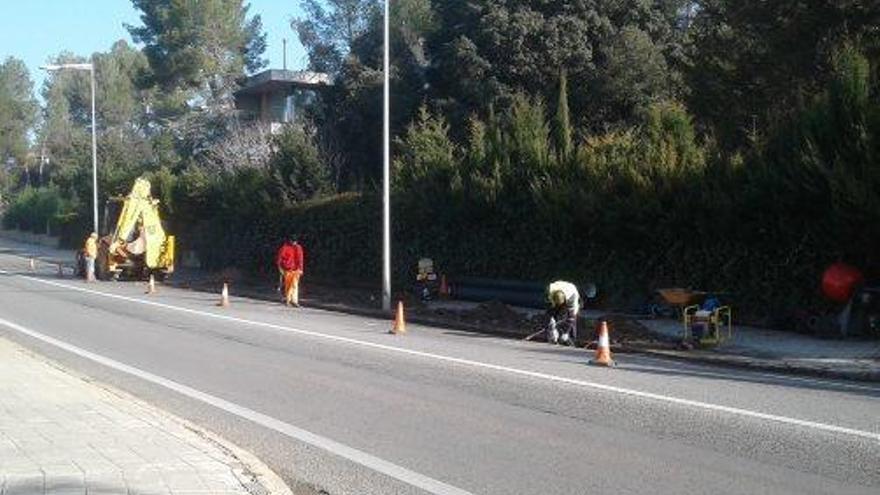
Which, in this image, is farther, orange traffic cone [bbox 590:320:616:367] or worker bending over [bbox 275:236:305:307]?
worker bending over [bbox 275:236:305:307]

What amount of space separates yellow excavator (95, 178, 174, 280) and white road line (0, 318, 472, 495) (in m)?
24.0

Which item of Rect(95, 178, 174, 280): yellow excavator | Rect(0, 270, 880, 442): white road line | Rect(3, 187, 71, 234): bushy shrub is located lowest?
Rect(0, 270, 880, 442): white road line

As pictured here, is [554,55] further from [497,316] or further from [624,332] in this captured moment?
[624,332]

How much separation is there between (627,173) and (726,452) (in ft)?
54.7

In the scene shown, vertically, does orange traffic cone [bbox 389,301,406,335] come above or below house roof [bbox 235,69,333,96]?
below

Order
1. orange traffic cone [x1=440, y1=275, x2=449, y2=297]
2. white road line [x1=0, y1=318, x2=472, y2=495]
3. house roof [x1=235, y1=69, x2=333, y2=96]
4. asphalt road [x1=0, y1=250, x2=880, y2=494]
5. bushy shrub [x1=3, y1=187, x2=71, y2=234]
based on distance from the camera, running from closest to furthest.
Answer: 1. white road line [x1=0, y1=318, x2=472, y2=495]
2. asphalt road [x1=0, y1=250, x2=880, y2=494]
3. orange traffic cone [x1=440, y1=275, x2=449, y2=297]
4. house roof [x1=235, y1=69, x2=333, y2=96]
5. bushy shrub [x1=3, y1=187, x2=71, y2=234]

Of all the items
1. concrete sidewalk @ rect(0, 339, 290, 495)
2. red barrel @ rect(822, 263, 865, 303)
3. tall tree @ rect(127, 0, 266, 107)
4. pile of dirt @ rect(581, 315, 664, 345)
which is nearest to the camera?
concrete sidewalk @ rect(0, 339, 290, 495)

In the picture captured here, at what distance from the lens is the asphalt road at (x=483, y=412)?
9.38m

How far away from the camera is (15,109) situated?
383ft

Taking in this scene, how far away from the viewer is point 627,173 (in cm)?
2647

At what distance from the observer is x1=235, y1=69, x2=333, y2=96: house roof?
61.4 metres

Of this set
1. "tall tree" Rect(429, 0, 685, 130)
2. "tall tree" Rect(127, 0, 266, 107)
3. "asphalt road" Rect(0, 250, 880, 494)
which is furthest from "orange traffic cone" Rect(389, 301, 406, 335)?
"tall tree" Rect(127, 0, 266, 107)

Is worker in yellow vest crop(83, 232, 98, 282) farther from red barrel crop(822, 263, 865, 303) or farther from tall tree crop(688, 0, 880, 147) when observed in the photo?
red barrel crop(822, 263, 865, 303)

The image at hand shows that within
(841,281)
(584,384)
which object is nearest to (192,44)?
(841,281)
